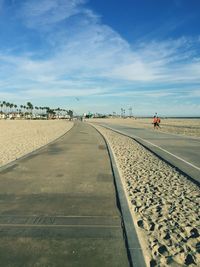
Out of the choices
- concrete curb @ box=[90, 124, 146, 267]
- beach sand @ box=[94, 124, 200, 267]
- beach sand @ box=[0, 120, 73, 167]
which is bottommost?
beach sand @ box=[0, 120, 73, 167]

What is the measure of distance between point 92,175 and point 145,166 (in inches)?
107

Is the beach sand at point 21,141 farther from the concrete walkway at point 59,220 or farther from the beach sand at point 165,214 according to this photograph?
the beach sand at point 165,214

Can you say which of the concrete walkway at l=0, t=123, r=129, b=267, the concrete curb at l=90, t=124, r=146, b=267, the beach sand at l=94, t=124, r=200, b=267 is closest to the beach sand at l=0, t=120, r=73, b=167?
the concrete walkway at l=0, t=123, r=129, b=267

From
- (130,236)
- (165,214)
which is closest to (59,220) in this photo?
(130,236)

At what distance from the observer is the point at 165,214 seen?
5.32 metres

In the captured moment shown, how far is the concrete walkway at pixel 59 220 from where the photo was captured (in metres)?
3.58

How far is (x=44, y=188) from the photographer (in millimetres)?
6988

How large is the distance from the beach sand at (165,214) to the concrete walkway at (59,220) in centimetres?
45

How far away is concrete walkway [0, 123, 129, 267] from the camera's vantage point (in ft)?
11.7

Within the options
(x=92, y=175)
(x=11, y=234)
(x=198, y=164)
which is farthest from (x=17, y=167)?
(x=198, y=164)

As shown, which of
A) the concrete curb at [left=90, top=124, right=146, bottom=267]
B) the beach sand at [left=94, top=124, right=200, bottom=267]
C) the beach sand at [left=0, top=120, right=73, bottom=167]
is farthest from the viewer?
the beach sand at [left=0, top=120, right=73, bottom=167]

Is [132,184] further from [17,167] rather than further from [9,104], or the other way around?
[9,104]

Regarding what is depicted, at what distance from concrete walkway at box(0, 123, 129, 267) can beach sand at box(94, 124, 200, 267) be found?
45 cm

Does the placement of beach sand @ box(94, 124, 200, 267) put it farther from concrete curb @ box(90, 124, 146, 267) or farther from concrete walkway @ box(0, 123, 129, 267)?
concrete walkway @ box(0, 123, 129, 267)
